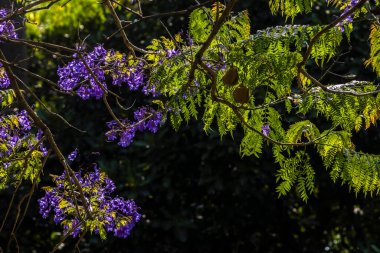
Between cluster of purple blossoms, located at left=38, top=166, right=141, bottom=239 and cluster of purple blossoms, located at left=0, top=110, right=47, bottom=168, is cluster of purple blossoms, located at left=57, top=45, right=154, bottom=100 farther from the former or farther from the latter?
cluster of purple blossoms, located at left=38, top=166, right=141, bottom=239

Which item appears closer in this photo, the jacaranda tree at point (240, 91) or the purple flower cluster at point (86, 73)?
the jacaranda tree at point (240, 91)

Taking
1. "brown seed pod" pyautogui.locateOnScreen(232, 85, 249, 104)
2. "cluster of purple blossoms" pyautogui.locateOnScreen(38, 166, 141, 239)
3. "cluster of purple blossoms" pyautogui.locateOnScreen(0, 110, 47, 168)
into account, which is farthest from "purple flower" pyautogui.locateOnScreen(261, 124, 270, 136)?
"cluster of purple blossoms" pyautogui.locateOnScreen(0, 110, 47, 168)

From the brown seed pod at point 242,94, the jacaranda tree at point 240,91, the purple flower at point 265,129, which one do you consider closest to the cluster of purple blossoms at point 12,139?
the jacaranda tree at point 240,91

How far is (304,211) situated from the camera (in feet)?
22.0

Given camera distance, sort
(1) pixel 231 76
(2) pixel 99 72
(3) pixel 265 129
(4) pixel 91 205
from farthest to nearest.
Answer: (2) pixel 99 72, (4) pixel 91 205, (3) pixel 265 129, (1) pixel 231 76

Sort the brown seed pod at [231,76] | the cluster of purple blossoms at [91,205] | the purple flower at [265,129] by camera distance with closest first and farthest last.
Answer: the brown seed pod at [231,76]
the purple flower at [265,129]
the cluster of purple blossoms at [91,205]

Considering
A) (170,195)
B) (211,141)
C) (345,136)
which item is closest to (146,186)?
(170,195)

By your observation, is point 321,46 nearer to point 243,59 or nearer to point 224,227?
point 243,59

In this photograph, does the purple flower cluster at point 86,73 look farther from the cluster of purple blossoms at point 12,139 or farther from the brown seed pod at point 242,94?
the brown seed pod at point 242,94

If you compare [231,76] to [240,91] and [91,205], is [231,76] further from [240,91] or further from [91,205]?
[91,205]

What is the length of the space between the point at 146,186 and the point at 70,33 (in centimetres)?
199

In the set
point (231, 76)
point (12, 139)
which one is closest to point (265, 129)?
point (231, 76)

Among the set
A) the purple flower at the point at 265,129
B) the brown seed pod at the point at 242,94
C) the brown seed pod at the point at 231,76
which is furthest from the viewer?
the purple flower at the point at 265,129

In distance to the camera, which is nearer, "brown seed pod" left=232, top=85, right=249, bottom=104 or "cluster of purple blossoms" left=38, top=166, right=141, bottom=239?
"brown seed pod" left=232, top=85, right=249, bottom=104
